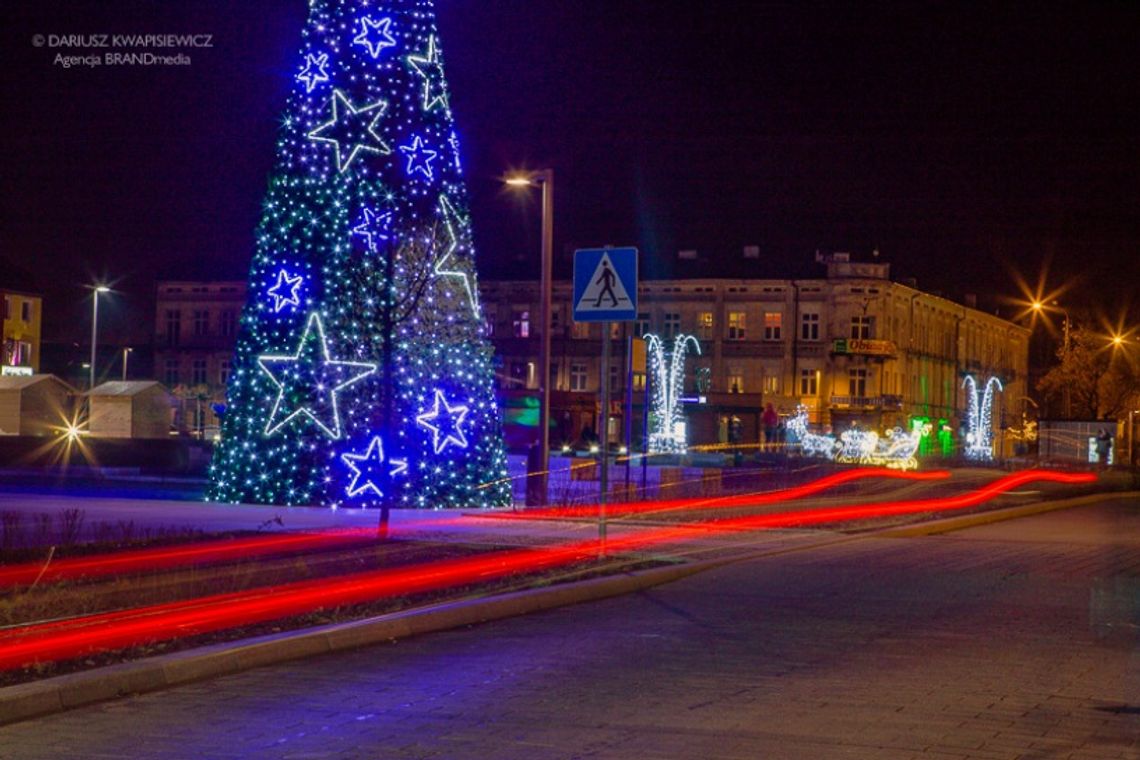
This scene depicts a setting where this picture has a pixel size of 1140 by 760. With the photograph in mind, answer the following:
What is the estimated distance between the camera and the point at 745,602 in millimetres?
15031

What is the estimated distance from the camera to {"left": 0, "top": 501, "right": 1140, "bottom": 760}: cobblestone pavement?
817 centimetres

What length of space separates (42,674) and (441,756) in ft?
10.5

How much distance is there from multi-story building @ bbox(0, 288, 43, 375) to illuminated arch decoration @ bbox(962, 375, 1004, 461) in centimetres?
5434

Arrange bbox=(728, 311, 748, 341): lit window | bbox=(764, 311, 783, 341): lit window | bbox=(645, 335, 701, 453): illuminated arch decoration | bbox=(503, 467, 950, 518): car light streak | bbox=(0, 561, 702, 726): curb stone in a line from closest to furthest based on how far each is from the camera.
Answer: bbox=(0, 561, 702, 726): curb stone < bbox=(503, 467, 950, 518): car light streak < bbox=(645, 335, 701, 453): illuminated arch decoration < bbox=(764, 311, 783, 341): lit window < bbox=(728, 311, 748, 341): lit window

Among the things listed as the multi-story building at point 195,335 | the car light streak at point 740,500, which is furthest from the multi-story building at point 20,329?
the car light streak at point 740,500

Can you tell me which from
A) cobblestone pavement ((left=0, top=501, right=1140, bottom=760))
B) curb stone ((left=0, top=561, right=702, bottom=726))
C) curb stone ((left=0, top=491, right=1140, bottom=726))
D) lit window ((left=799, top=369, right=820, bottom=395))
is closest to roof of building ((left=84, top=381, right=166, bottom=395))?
curb stone ((left=0, top=491, right=1140, bottom=726))

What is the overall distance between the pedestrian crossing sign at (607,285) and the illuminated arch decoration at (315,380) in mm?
9464

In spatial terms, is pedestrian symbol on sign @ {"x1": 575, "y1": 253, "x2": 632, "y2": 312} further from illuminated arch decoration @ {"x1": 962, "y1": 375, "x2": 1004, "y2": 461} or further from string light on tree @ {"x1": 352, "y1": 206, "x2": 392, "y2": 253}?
illuminated arch decoration @ {"x1": 962, "y1": 375, "x2": 1004, "y2": 461}

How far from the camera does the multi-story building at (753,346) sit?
8581cm

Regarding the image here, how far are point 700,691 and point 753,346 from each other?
255 feet

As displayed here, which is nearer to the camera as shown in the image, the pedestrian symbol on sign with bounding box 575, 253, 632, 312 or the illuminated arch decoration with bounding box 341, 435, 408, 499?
the pedestrian symbol on sign with bounding box 575, 253, 632, 312

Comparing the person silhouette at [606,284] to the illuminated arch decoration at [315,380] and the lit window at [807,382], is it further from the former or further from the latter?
the lit window at [807,382]

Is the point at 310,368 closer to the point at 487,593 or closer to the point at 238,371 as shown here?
the point at 238,371

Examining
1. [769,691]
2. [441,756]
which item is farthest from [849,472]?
[441,756]
